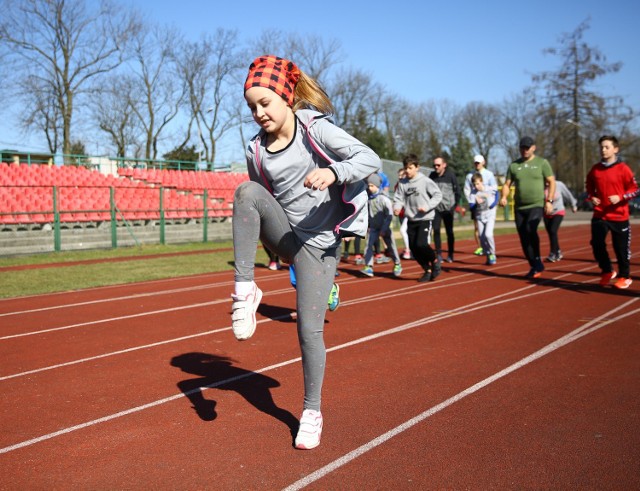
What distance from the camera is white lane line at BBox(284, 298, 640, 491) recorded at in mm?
3494

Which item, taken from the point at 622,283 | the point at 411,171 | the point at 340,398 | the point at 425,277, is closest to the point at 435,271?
the point at 425,277

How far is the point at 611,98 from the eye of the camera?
49812mm

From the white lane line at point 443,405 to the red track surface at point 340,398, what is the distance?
0.05ft

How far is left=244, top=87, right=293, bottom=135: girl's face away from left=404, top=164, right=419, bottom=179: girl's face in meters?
8.36

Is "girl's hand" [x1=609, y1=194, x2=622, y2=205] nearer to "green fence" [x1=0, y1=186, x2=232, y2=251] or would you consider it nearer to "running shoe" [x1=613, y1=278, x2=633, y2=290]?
"running shoe" [x1=613, y1=278, x2=633, y2=290]

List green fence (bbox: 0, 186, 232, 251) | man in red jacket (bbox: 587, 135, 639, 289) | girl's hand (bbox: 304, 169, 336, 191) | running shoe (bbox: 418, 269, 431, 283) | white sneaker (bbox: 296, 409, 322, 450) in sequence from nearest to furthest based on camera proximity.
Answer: girl's hand (bbox: 304, 169, 336, 191) < white sneaker (bbox: 296, 409, 322, 450) < man in red jacket (bbox: 587, 135, 639, 289) < running shoe (bbox: 418, 269, 431, 283) < green fence (bbox: 0, 186, 232, 251)

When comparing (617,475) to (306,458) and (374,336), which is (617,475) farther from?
(374,336)

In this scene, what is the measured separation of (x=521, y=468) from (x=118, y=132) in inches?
1893

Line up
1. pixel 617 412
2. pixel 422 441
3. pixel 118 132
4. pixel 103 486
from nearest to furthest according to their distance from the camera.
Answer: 1. pixel 103 486
2. pixel 422 441
3. pixel 617 412
4. pixel 118 132

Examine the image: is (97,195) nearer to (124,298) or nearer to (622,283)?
(124,298)

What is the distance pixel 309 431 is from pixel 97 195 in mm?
20433

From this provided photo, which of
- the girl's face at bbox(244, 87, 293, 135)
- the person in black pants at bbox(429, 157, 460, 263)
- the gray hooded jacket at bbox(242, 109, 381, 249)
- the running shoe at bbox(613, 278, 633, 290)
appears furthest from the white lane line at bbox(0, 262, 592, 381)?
the girl's face at bbox(244, 87, 293, 135)

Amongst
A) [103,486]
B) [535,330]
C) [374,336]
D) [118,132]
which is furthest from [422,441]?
[118,132]

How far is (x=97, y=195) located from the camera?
74.6 feet
